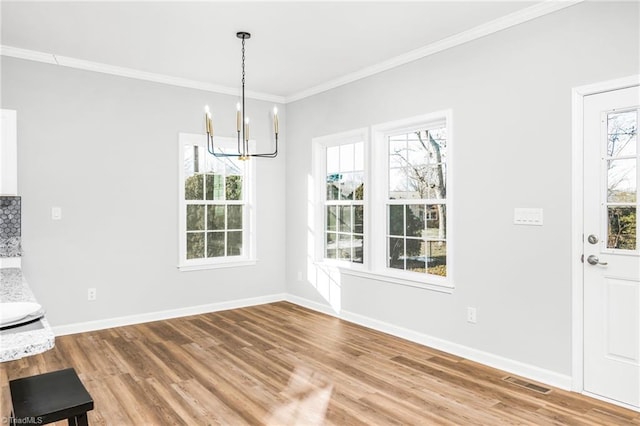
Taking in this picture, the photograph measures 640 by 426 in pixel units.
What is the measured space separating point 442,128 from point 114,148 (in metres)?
3.38

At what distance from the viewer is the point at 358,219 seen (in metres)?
5.04

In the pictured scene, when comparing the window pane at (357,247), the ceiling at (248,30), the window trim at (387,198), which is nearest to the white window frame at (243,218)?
the ceiling at (248,30)

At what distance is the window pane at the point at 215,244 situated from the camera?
17.9 feet

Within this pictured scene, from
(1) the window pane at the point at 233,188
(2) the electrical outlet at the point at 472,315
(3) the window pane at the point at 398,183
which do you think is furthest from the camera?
(1) the window pane at the point at 233,188

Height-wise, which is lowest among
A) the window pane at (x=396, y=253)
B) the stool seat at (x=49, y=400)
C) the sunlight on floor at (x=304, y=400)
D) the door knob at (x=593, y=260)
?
the sunlight on floor at (x=304, y=400)

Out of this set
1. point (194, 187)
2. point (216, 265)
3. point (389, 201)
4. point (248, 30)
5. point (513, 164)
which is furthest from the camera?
point (216, 265)

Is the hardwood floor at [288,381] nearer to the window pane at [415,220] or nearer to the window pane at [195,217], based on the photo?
the window pane at [415,220]

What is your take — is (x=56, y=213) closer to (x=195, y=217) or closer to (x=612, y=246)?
(x=195, y=217)

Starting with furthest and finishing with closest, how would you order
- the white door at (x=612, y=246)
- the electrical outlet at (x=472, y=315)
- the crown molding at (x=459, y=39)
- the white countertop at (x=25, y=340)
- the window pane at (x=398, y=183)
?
the window pane at (x=398, y=183) → the electrical outlet at (x=472, y=315) → the crown molding at (x=459, y=39) → the white door at (x=612, y=246) → the white countertop at (x=25, y=340)

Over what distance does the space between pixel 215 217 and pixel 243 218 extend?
1.29ft

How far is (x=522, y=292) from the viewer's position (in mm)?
3377

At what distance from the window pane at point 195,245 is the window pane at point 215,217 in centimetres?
17

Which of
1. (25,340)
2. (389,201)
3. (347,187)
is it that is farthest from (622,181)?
(25,340)

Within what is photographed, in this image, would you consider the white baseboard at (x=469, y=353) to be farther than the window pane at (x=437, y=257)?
No
